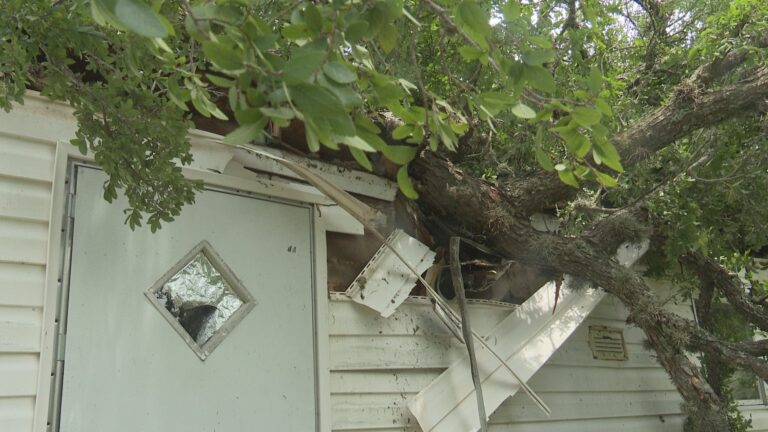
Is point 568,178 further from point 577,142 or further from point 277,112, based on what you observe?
point 277,112

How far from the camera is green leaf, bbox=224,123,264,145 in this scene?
1623 mm

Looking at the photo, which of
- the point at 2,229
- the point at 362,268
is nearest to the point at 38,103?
the point at 2,229

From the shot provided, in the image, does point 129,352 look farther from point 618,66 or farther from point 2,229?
point 618,66

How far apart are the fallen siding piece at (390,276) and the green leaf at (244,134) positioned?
2481 mm

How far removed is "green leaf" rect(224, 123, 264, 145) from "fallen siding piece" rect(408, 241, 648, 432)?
9.02 feet

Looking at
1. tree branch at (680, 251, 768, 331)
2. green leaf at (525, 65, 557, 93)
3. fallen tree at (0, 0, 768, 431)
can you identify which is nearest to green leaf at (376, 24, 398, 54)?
fallen tree at (0, 0, 768, 431)

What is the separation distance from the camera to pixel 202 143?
12.0 feet

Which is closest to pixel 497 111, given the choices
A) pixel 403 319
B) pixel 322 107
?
pixel 322 107

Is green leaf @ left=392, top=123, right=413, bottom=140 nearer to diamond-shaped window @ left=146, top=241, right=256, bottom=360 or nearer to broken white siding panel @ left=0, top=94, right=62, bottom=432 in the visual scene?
diamond-shaped window @ left=146, top=241, right=256, bottom=360

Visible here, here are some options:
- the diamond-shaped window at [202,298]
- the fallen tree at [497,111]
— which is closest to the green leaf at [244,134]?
the fallen tree at [497,111]

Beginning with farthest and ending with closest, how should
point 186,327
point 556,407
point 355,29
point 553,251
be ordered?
point 556,407, point 553,251, point 186,327, point 355,29

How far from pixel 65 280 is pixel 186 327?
0.62 meters

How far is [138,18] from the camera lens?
152 cm

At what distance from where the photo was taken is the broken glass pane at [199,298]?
11.3 ft
